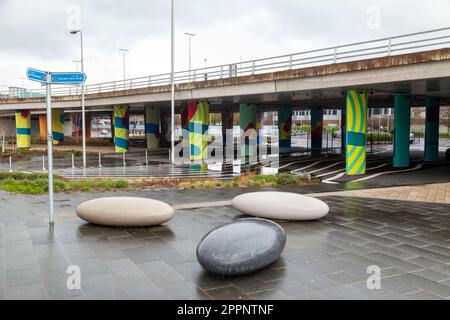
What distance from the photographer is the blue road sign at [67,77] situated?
8336mm

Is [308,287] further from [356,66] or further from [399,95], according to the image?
[399,95]

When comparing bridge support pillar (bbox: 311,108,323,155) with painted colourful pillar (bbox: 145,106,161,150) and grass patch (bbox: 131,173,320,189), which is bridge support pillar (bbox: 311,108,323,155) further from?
grass patch (bbox: 131,173,320,189)

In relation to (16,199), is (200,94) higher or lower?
higher

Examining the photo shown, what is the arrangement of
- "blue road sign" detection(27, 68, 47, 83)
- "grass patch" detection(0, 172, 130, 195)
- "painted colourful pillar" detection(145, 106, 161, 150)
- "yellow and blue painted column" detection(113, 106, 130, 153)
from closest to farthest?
1. "blue road sign" detection(27, 68, 47, 83)
2. "grass patch" detection(0, 172, 130, 195)
3. "yellow and blue painted column" detection(113, 106, 130, 153)
4. "painted colourful pillar" detection(145, 106, 161, 150)

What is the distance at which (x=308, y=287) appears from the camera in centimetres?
558

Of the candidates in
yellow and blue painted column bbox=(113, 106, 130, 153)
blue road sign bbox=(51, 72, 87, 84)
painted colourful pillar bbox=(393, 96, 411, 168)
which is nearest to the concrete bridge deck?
painted colourful pillar bbox=(393, 96, 411, 168)

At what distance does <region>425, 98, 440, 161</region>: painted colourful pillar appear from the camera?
28.6 m

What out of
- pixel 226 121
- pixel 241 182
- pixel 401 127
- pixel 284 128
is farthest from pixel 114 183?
pixel 226 121

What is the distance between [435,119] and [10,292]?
97.6ft

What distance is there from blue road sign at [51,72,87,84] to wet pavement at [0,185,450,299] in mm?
3018

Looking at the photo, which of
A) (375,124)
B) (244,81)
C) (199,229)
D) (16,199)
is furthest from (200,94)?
(375,124)

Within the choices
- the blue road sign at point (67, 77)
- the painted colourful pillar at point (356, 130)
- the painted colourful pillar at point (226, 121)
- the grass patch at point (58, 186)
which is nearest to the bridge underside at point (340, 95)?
the painted colourful pillar at point (356, 130)

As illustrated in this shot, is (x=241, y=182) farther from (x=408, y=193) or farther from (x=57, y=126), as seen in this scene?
(x=57, y=126)

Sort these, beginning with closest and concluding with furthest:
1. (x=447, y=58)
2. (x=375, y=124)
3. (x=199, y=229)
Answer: (x=199, y=229), (x=447, y=58), (x=375, y=124)
